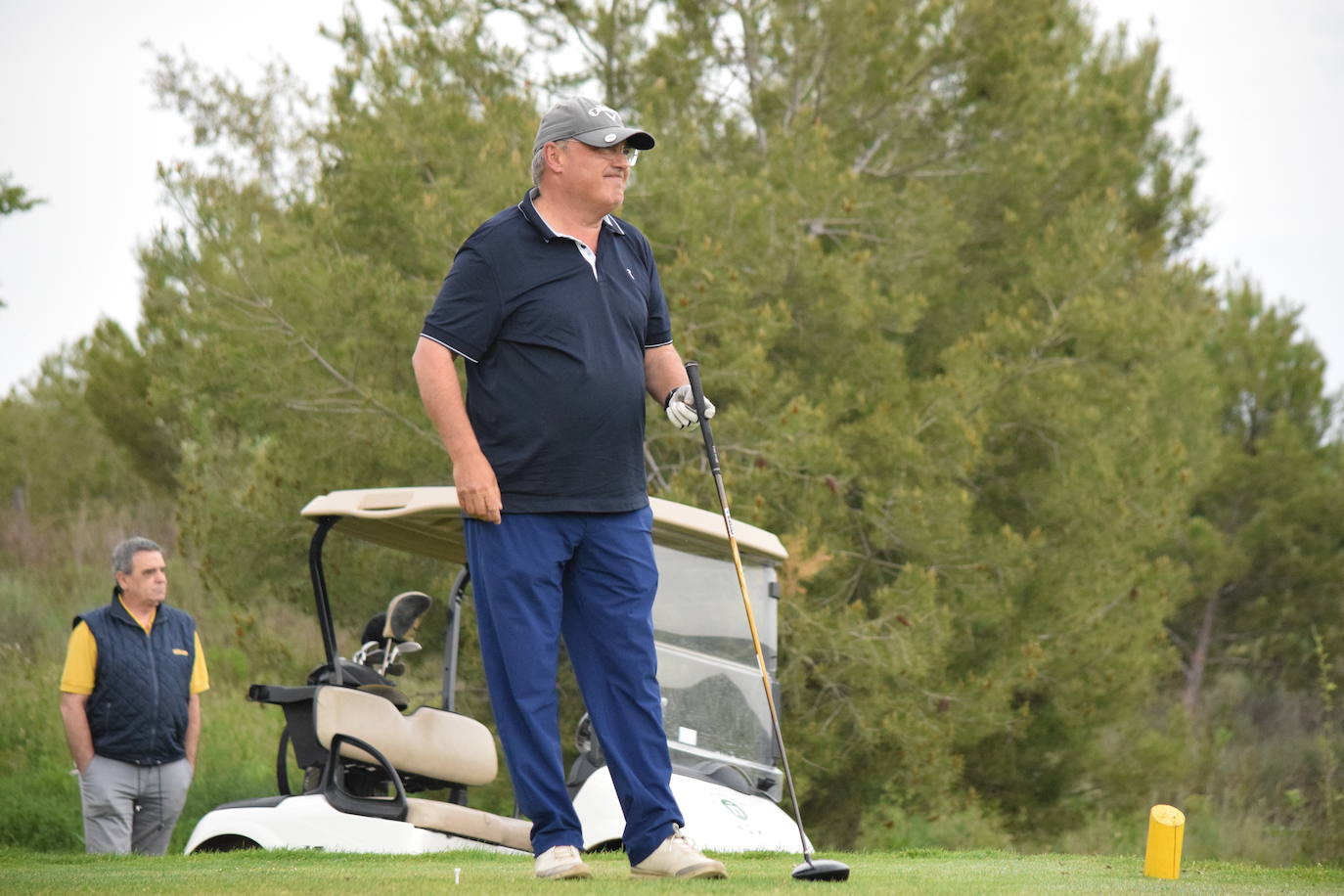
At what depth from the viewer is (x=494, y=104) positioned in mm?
12203

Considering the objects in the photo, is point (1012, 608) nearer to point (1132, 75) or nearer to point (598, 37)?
point (598, 37)

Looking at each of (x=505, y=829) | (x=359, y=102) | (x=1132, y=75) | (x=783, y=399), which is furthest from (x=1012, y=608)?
(x=1132, y=75)

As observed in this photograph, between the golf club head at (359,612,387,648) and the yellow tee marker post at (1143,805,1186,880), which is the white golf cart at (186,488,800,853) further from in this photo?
the yellow tee marker post at (1143,805,1186,880)

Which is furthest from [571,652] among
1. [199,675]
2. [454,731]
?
[199,675]

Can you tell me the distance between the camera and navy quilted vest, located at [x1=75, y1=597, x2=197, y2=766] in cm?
704

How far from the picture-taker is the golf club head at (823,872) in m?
3.87

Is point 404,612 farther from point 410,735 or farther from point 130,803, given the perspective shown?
point 130,803

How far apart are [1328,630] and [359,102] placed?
46.4ft

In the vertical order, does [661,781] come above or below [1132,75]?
below

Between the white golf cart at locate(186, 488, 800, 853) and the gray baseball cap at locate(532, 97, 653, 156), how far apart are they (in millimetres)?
2340

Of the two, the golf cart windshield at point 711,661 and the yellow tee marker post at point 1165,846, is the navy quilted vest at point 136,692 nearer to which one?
the golf cart windshield at point 711,661

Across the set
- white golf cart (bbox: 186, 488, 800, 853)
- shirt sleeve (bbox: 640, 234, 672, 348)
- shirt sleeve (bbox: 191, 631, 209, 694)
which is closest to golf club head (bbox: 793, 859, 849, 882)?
shirt sleeve (bbox: 640, 234, 672, 348)

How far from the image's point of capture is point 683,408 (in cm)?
422

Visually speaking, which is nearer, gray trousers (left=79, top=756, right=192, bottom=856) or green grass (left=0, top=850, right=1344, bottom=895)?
green grass (left=0, top=850, right=1344, bottom=895)
